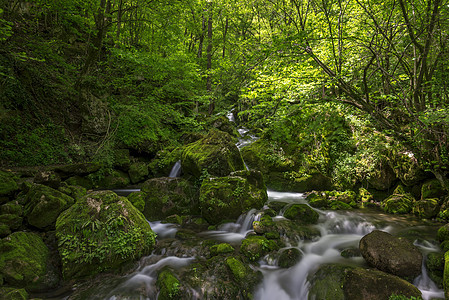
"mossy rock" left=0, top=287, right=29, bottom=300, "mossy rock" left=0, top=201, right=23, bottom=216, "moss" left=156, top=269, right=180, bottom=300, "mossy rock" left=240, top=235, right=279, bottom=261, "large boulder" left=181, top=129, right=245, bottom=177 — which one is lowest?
"moss" left=156, top=269, right=180, bottom=300

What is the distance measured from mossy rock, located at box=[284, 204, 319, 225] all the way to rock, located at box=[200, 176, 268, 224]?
38.8 inches

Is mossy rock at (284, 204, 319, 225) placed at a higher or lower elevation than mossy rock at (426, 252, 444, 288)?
lower

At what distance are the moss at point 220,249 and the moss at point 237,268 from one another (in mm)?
391

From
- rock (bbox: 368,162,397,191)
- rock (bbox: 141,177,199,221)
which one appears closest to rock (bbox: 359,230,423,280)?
rock (bbox: 368,162,397,191)

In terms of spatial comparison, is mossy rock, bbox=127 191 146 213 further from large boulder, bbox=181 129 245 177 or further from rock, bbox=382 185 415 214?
rock, bbox=382 185 415 214

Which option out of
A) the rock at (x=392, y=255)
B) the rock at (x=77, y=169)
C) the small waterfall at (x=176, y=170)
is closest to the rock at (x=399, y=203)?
the rock at (x=392, y=255)

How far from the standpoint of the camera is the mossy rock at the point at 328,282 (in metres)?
3.86

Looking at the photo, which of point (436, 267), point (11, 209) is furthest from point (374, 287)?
point (11, 209)

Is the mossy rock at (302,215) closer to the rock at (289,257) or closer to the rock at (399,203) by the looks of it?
the rock at (289,257)

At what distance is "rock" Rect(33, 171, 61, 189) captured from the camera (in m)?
5.93

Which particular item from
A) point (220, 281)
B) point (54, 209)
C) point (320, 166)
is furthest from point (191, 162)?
point (320, 166)

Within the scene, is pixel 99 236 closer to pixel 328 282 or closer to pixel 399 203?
pixel 328 282

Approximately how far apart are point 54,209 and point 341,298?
20.7 ft

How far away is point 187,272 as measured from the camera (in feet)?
14.9
